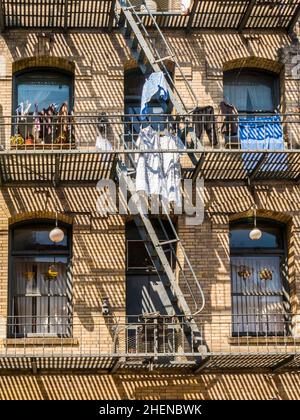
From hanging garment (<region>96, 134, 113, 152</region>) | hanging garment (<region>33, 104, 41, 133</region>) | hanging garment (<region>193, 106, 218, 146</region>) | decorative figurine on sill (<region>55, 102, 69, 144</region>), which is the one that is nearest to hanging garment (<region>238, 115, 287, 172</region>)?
hanging garment (<region>193, 106, 218, 146</region>)

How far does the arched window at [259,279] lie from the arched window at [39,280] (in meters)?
3.10

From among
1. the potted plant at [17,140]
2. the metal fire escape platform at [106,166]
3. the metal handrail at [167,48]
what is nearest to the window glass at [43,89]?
the potted plant at [17,140]

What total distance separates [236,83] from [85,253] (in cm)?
458

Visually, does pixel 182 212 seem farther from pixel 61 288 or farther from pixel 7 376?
pixel 7 376

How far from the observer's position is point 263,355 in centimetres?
1922

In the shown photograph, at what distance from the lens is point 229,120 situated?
2172 centimetres

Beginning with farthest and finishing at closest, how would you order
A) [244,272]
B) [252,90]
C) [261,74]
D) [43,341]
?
[261,74], [252,90], [244,272], [43,341]

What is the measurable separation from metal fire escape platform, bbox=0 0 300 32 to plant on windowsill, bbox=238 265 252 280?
4637mm

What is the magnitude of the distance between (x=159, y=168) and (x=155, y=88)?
1493 millimetres

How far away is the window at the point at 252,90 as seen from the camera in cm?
2230

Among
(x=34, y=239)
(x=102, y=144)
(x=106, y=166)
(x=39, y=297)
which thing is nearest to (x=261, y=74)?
(x=102, y=144)

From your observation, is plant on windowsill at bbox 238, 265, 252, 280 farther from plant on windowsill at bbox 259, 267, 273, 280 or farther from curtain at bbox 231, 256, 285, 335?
plant on windowsill at bbox 259, 267, 273, 280

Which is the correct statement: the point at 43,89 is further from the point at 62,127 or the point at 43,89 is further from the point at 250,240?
the point at 250,240
